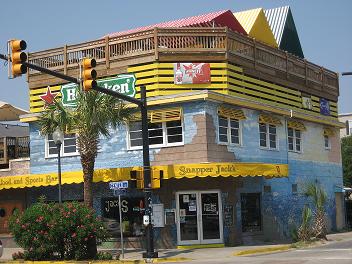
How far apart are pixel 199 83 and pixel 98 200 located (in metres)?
6.76

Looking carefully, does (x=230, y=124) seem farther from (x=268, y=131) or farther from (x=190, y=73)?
(x=268, y=131)

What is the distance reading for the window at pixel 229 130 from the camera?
85.2ft

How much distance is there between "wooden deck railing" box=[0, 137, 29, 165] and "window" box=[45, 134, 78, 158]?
3736mm

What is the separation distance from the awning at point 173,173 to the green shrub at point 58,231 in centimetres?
262

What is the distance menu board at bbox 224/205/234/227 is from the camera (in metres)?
25.6

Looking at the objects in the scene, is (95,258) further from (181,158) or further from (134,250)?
(181,158)

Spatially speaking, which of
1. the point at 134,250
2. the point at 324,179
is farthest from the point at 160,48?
the point at 324,179

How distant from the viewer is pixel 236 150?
87.5 feet

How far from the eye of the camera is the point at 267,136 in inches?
1151

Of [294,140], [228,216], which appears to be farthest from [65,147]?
[294,140]

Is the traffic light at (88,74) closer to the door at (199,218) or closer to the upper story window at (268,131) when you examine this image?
the door at (199,218)

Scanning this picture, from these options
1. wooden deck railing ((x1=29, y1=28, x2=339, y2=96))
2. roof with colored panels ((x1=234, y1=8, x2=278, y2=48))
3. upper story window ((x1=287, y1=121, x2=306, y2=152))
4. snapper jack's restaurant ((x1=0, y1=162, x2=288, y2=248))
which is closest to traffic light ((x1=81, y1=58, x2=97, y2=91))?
snapper jack's restaurant ((x1=0, y1=162, x2=288, y2=248))

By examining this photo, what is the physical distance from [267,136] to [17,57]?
53.7ft

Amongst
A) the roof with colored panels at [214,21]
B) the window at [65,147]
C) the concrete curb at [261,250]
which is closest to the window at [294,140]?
the roof with colored panels at [214,21]
